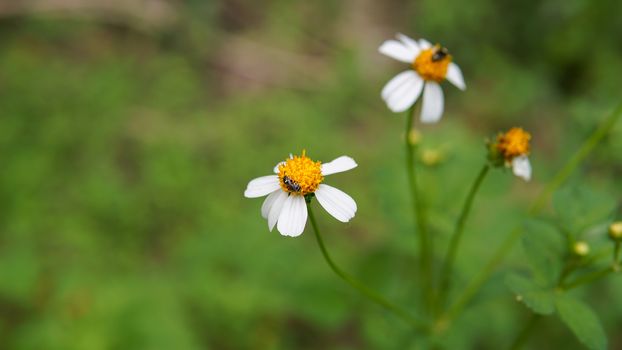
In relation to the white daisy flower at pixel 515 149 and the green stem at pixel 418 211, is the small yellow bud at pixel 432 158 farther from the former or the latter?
the white daisy flower at pixel 515 149

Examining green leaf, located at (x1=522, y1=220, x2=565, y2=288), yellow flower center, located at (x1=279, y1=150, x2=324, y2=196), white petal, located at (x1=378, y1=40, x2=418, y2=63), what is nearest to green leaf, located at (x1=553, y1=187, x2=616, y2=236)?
green leaf, located at (x1=522, y1=220, x2=565, y2=288)

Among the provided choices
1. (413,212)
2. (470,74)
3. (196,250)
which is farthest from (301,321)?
(470,74)

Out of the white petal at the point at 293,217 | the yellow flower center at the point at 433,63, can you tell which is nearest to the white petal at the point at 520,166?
the yellow flower center at the point at 433,63

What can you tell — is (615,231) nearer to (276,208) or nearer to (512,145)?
(512,145)

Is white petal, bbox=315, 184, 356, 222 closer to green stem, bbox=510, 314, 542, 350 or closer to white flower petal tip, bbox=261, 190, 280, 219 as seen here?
white flower petal tip, bbox=261, 190, 280, 219

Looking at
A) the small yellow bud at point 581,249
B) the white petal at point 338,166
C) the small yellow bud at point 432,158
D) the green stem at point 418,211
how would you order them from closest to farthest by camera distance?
the white petal at point 338,166 → the small yellow bud at point 581,249 → the green stem at point 418,211 → the small yellow bud at point 432,158

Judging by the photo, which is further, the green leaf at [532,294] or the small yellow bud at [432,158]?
the small yellow bud at [432,158]

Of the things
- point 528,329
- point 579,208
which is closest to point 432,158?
point 579,208

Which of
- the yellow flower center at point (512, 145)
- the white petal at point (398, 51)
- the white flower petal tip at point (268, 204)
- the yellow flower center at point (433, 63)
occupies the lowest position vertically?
the white flower petal tip at point (268, 204)
